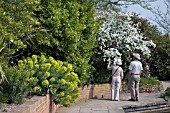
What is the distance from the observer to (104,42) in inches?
577

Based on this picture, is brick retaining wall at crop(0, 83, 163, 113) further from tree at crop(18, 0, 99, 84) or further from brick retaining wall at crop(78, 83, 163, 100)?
tree at crop(18, 0, 99, 84)

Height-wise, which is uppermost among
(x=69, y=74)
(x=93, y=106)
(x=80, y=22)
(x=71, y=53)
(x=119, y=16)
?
(x=119, y=16)

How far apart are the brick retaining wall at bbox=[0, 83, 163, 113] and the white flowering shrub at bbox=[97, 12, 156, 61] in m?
1.25

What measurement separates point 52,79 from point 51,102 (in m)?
0.76

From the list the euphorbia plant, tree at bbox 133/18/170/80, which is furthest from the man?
tree at bbox 133/18/170/80

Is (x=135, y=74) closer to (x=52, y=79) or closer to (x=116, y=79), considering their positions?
(x=116, y=79)

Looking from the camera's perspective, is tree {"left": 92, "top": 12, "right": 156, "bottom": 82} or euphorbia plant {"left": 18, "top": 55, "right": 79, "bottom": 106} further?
tree {"left": 92, "top": 12, "right": 156, "bottom": 82}

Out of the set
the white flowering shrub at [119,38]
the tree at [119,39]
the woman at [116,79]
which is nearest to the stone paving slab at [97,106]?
the woman at [116,79]

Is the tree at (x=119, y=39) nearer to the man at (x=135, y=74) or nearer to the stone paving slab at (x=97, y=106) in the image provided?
the man at (x=135, y=74)

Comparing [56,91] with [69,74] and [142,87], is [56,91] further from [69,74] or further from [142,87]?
[142,87]

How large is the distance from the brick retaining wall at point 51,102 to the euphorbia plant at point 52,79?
0.24 metres

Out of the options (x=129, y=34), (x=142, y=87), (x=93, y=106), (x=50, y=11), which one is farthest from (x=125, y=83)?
(x=50, y=11)

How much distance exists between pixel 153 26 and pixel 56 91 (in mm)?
11549

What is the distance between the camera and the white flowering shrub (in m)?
14.6
